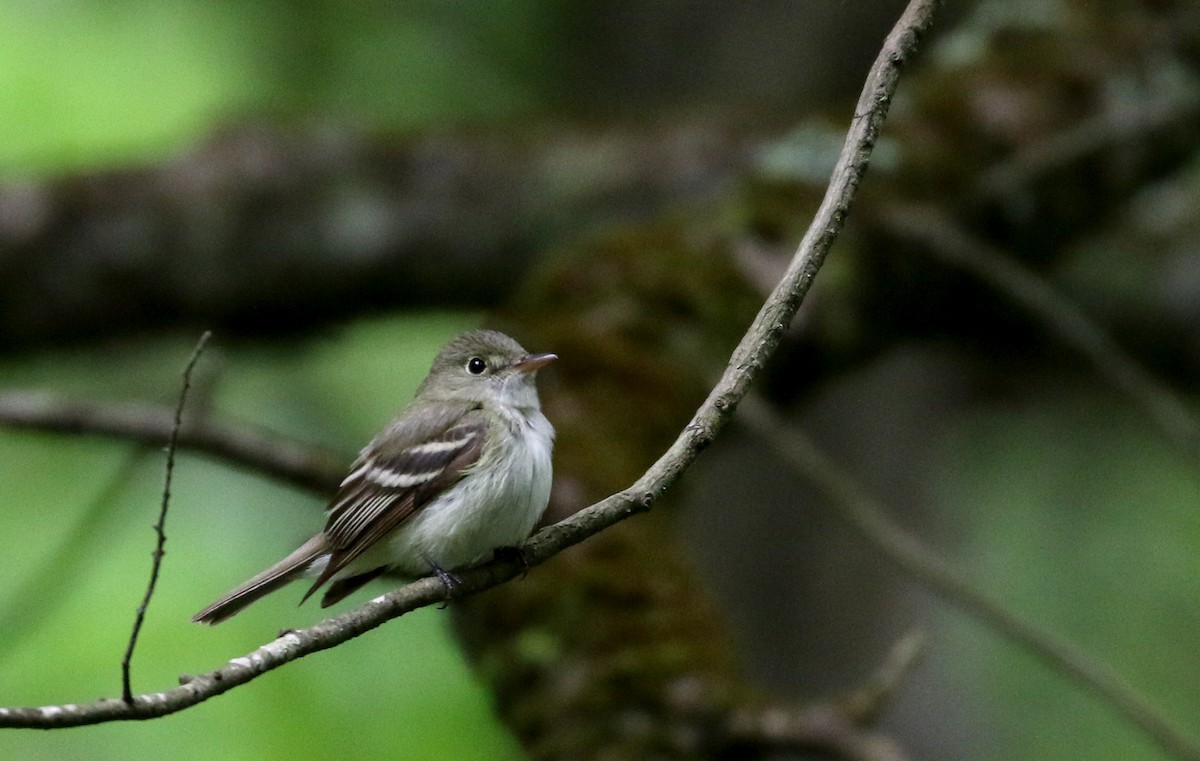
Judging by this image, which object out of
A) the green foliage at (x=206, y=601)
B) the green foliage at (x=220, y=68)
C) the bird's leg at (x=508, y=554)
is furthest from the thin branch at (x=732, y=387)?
the green foliage at (x=220, y=68)

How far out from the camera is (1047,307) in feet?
18.6

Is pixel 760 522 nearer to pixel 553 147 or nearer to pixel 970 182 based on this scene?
pixel 970 182

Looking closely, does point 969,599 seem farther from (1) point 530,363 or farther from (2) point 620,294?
(2) point 620,294

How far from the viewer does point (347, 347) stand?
8367 mm

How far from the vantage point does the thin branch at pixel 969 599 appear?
4.42 meters

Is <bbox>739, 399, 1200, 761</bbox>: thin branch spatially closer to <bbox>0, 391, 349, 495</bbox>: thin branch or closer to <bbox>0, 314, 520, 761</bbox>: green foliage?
<bbox>0, 314, 520, 761</bbox>: green foliage

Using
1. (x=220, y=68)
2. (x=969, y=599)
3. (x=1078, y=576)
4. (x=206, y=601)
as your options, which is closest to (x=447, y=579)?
(x=969, y=599)

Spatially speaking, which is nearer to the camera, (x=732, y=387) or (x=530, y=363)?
(x=732, y=387)

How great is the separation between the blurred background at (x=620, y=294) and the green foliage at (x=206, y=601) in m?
0.03

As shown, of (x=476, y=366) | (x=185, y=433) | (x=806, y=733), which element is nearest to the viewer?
(x=806, y=733)

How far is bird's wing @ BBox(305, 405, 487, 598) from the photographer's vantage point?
12.4ft

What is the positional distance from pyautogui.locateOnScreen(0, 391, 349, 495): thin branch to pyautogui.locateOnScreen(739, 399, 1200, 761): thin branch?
1866 mm

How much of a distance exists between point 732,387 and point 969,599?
2.44m

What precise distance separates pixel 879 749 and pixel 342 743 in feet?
9.50
